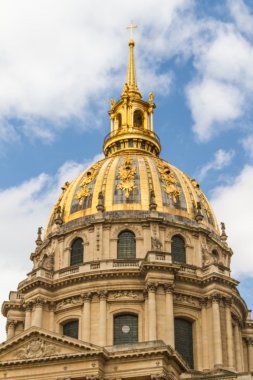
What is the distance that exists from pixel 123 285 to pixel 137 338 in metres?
4.63

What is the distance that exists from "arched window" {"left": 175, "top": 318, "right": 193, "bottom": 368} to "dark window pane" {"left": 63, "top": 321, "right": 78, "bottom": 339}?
8511mm

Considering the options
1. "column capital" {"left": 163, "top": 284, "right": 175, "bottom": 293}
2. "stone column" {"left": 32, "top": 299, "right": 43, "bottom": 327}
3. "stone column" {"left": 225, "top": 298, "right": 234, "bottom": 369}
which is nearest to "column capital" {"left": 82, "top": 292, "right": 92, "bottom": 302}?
"stone column" {"left": 32, "top": 299, "right": 43, "bottom": 327}

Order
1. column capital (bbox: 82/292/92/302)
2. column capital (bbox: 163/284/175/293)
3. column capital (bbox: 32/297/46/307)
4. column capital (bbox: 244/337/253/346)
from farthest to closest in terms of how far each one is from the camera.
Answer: column capital (bbox: 244/337/253/346) < column capital (bbox: 32/297/46/307) < column capital (bbox: 82/292/92/302) < column capital (bbox: 163/284/175/293)

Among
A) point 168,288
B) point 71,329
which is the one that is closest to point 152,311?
point 168,288

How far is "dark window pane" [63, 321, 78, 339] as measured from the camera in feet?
215

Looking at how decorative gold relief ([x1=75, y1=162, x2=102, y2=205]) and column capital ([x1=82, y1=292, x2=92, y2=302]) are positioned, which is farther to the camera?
decorative gold relief ([x1=75, y1=162, x2=102, y2=205])

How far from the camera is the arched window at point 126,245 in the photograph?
6819 centimetres

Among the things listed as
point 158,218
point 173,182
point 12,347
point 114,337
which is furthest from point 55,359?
point 173,182

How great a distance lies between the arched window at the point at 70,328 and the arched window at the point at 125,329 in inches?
145

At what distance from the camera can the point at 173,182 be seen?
7369cm

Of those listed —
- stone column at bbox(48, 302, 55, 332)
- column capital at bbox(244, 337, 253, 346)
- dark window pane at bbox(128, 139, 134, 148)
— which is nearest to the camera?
stone column at bbox(48, 302, 55, 332)

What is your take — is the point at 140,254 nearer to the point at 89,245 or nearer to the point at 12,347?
the point at 89,245

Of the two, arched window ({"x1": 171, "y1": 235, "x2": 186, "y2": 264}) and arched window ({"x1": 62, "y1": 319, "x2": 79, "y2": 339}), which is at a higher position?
arched window ({"x1": 171, "y1": 235, "x2": 186, "y2": 264})

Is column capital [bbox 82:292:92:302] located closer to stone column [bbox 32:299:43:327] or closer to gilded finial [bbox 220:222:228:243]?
stone column [bbox 32:299:43:327]
